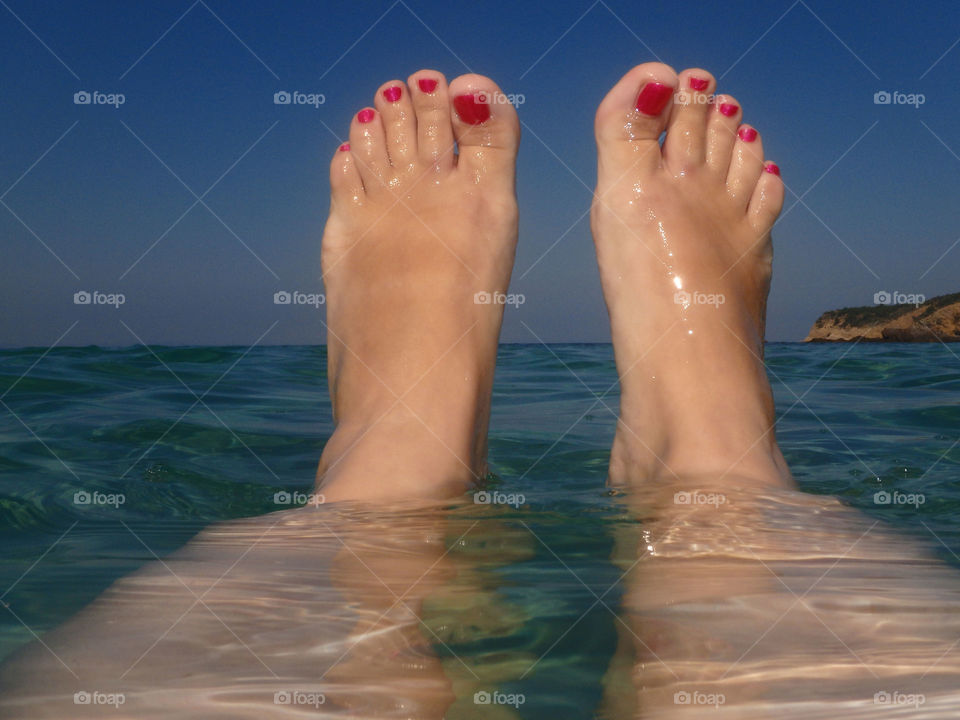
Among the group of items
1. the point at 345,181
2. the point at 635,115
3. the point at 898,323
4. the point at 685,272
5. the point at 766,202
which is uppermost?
A: the point at 898,323

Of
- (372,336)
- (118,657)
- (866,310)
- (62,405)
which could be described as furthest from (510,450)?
(866,310)

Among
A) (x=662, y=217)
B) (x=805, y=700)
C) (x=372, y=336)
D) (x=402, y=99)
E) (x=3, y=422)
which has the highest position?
(x=402, y=99)

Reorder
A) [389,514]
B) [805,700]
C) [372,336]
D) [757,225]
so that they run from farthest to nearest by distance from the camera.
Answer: [757,225]
[372,336]
[389,514]
[805,700]

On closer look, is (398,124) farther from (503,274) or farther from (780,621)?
(780,621)

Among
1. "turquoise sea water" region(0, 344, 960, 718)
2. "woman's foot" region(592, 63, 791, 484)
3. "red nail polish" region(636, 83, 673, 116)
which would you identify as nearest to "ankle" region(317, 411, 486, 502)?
"turquoise sea water" region(0, 344, 960, 718)

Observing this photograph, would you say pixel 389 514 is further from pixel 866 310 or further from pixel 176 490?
pixel 866 310

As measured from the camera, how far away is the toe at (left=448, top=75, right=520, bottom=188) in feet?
8.84

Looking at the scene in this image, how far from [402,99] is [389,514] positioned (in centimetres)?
181

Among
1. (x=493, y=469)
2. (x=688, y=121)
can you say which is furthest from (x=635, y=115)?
(x=493, y=469)

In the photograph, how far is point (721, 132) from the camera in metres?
2.85

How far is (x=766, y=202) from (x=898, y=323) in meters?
8.47

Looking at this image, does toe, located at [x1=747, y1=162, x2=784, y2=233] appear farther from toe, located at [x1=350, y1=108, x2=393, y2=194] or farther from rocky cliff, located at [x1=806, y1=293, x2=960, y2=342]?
rocky cliff, located at [x1=806, y1=293, x2=960, y2=342]

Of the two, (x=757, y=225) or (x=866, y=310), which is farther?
(x=866, y=310)

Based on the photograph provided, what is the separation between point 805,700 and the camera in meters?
0.95
